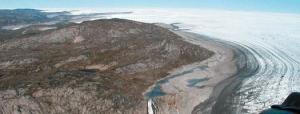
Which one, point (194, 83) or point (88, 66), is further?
point (88, 66)

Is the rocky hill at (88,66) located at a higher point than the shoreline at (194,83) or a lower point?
higher

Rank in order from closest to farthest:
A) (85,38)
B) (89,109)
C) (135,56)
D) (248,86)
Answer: (89,109)
(248,86)
(135,56)
(85,38)

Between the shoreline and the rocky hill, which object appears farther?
the shoreline

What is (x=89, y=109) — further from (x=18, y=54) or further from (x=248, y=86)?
(x=18, y=54)

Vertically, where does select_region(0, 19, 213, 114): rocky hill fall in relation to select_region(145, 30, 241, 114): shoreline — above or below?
above

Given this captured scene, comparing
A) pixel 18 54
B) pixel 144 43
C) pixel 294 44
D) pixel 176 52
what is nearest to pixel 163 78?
pixel 176 52
